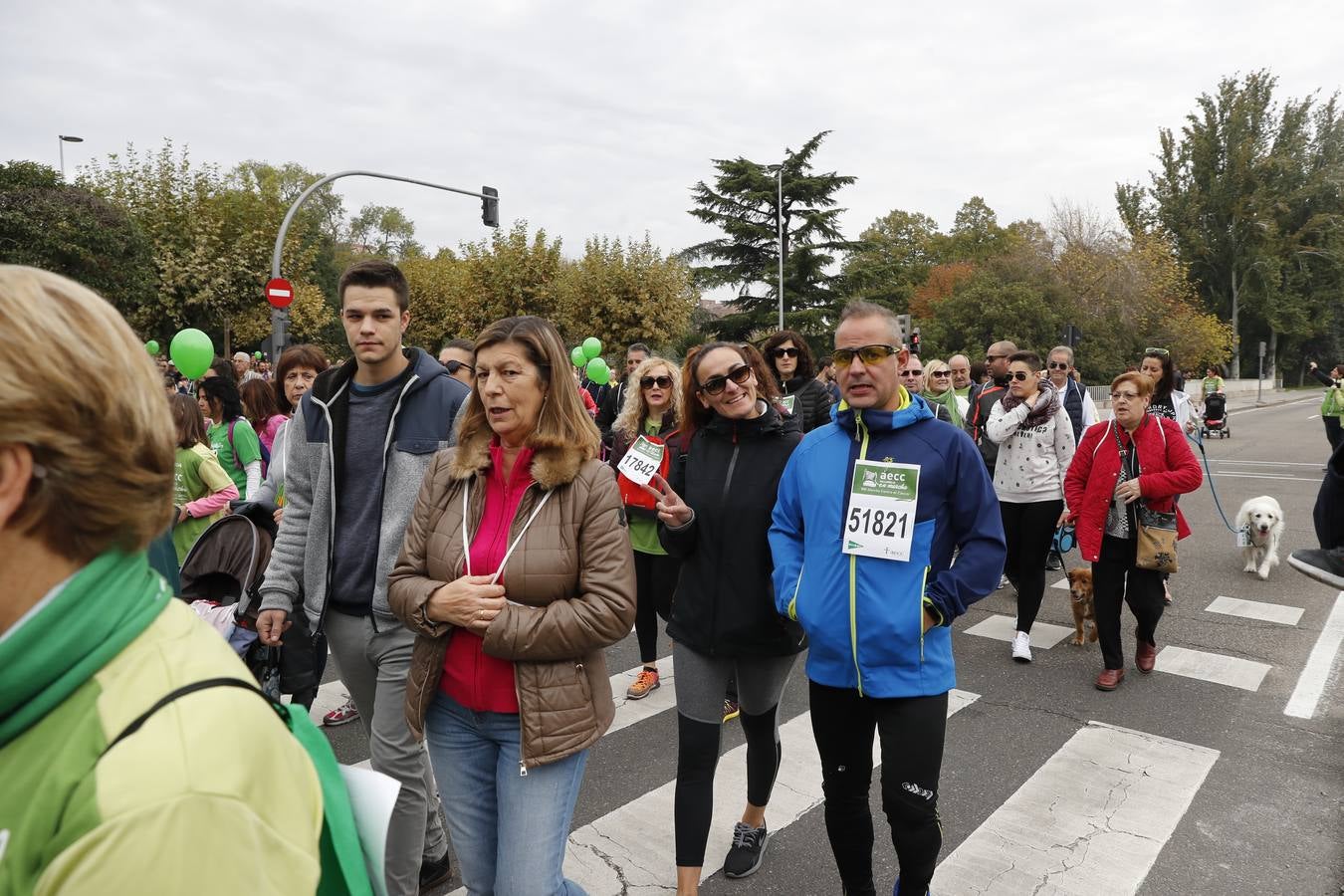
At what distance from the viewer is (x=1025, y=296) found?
35656 mm

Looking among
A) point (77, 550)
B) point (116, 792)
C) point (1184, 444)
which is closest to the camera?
point (116, 792)

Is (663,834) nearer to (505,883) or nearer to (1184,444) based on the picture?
(505,883)

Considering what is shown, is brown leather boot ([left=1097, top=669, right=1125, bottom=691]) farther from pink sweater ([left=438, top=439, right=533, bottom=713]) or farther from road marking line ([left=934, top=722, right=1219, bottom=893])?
pink sweater ([left=438, top=439, right=533, bottom=713])

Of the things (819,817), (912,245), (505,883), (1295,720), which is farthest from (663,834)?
(912,245)

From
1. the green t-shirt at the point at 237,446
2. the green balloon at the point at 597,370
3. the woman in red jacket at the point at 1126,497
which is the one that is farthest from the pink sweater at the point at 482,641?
the green balloon at the point at 597,370

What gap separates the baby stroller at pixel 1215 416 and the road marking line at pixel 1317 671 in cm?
1738

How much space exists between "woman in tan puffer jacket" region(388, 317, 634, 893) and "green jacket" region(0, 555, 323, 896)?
4.48 ft

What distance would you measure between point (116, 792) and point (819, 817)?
350cm

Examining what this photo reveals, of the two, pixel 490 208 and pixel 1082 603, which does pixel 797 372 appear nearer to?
pixel 1082 603

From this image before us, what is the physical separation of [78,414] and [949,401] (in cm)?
831

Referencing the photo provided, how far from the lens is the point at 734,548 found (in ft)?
10.2

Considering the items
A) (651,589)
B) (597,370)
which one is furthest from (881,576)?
(597,370)

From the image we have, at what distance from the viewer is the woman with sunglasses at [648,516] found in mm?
4949

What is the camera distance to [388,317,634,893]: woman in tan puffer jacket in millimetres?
2295
